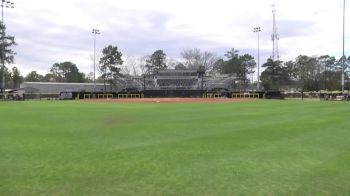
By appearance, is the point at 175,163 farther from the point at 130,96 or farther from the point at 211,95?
the point at 130,96

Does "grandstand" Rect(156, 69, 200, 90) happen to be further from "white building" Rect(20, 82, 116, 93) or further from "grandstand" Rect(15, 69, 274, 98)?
"white building" Rect(20, 82, 116, 93)

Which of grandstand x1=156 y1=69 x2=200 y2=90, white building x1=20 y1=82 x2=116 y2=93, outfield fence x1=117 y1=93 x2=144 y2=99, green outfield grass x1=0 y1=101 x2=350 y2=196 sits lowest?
green outfield grass x1=0 y1=101 x2=350 y2=196

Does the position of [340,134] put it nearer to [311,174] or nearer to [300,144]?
[300,144]

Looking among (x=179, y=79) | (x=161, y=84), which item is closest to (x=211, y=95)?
(x=179, y=79)

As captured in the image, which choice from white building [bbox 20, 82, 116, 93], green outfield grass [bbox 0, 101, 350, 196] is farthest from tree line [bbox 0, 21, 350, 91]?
green outfield grass [bbox 0, 101, 350, 196]

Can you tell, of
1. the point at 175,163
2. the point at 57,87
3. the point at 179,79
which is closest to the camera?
the point at 175,163

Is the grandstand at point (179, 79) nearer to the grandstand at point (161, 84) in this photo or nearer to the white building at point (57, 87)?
the grandstand at point (161, 84)

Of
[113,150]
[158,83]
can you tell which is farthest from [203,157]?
[158,83]

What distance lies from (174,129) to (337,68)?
165m

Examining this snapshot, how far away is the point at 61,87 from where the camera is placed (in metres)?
137

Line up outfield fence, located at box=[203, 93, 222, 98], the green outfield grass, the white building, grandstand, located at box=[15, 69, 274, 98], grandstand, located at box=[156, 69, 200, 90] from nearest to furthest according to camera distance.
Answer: the green outfield grass → outfield fence, located at box=[203, 93, 222, 98] → grandstand, located at box=[15, 69, 274, 98] → the white building → grandstand, located at box=[156, 69, 200, 90]

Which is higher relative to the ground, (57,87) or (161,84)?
(161,84)

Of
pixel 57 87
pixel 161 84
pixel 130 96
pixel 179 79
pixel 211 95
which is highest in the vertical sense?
pixel 179 79

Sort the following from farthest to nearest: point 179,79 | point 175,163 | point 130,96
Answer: point 179,79 → point 130,96 → point 175,163
